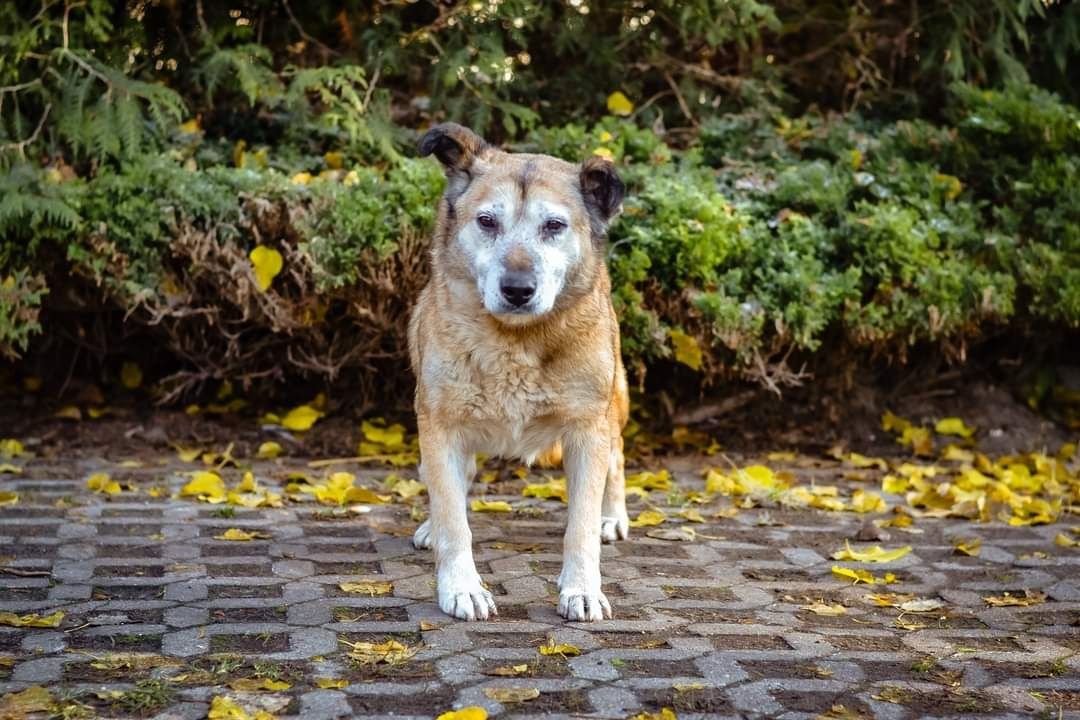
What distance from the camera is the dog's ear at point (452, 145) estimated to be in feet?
15.7

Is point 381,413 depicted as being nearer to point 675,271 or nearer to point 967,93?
point 675,271

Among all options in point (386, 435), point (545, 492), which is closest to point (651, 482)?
point (545, 492)

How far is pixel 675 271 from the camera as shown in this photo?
22.7ft

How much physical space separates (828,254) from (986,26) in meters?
2.50

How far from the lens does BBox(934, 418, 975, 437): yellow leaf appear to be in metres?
8.24

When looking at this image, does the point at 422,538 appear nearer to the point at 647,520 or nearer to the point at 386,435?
the point at 647,520

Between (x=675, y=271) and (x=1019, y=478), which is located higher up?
(x=675, y=271)


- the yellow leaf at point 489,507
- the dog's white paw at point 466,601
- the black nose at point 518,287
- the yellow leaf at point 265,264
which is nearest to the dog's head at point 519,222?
the black nose at point 518,287

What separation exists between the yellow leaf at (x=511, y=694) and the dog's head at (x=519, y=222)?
1.40 meters

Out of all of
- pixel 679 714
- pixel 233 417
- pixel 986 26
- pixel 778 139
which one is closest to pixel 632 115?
pixel 778 139

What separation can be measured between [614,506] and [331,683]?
231cm

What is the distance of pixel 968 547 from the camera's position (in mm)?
5633

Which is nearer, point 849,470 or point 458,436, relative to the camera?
point 458,436

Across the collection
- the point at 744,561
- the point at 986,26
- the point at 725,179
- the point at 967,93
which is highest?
the point at 986,26
